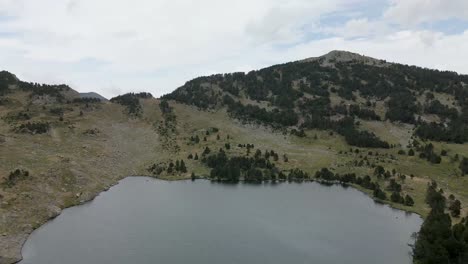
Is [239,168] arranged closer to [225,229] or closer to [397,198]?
[397,198]

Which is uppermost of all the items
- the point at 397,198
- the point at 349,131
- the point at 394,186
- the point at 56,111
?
the point at 56,111

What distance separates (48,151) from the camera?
13000 cm

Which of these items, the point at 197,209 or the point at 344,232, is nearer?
the point at 344,232

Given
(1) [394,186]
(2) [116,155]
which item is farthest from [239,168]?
(1) [394,186]

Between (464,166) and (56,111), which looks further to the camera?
(56,111)

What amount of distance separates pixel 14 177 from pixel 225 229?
50.4 metres

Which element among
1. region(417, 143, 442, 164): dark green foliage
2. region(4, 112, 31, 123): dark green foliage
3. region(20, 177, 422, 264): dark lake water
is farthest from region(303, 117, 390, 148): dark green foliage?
region(4, 112, 31, 123): dark green foliage

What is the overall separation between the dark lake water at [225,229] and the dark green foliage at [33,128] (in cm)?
4805

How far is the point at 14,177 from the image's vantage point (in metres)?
97.2

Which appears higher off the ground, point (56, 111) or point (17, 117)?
point (56, 111)

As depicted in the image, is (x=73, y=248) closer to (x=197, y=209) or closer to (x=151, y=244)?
(x=151, y=244)

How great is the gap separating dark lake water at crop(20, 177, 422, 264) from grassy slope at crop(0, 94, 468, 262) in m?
5.65

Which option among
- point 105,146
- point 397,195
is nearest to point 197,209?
point 397,195

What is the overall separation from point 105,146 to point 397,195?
98.3 m
